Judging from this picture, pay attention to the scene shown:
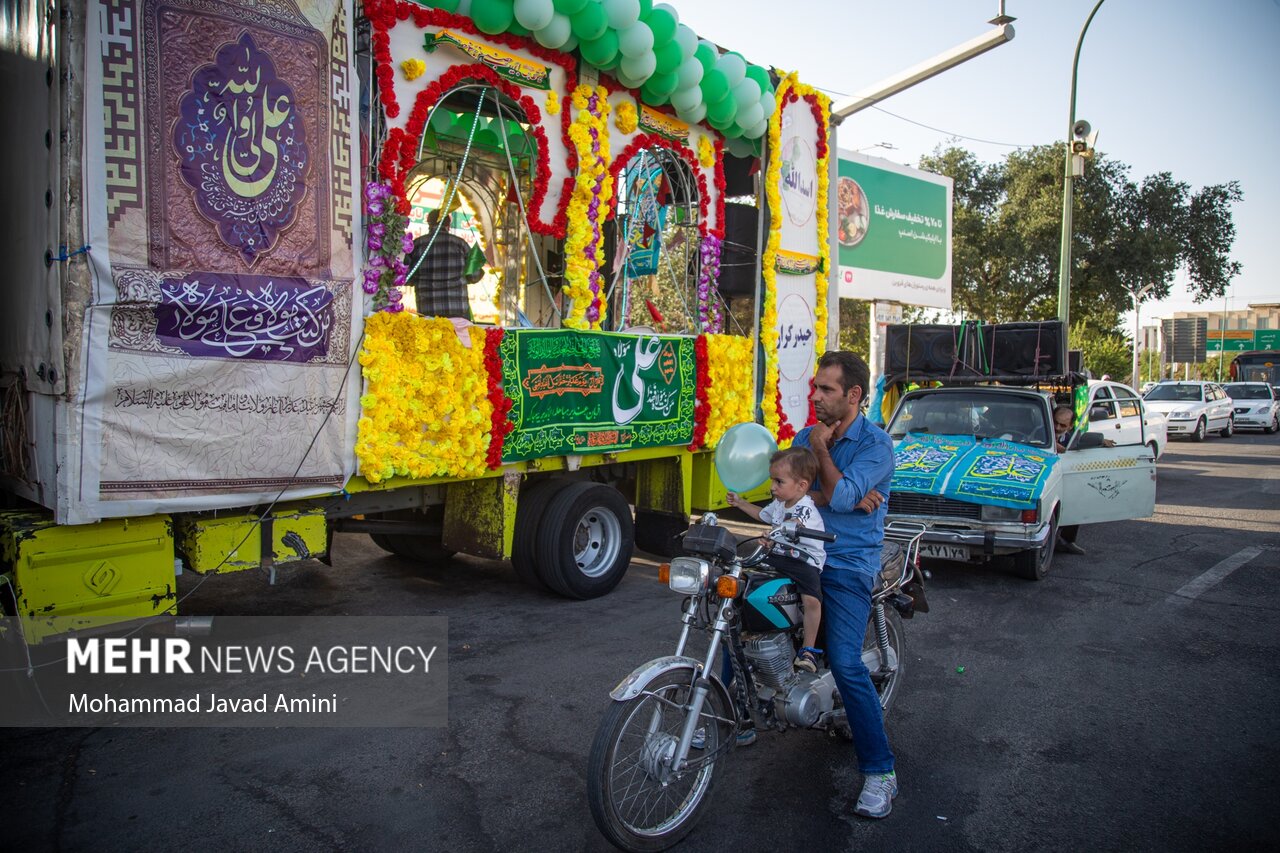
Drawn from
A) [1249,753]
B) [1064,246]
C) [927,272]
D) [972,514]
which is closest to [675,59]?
[972,514]

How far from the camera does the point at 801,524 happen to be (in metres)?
3.47

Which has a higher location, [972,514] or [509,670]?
[972,514]

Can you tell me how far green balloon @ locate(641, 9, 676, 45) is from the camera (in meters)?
7.00

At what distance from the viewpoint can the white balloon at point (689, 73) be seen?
7387 mm

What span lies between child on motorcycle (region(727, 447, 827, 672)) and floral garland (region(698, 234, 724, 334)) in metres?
4.98

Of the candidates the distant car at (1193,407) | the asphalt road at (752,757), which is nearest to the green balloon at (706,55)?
the asphalt road at (752,757)

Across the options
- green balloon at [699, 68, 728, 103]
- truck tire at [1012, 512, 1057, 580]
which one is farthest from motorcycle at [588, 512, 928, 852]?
green balloon at [699, 68, 728, 103]

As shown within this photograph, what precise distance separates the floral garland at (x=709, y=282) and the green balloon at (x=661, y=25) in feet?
6.11

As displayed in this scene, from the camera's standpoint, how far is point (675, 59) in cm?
723

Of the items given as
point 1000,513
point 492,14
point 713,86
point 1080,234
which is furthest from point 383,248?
point 1080,234

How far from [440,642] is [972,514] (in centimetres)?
A: 456

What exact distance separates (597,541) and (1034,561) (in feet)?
12.3

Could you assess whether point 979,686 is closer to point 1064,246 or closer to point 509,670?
point 509,670

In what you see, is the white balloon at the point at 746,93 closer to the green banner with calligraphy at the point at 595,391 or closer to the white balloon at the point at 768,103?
the white balloon at the point at 768,103
